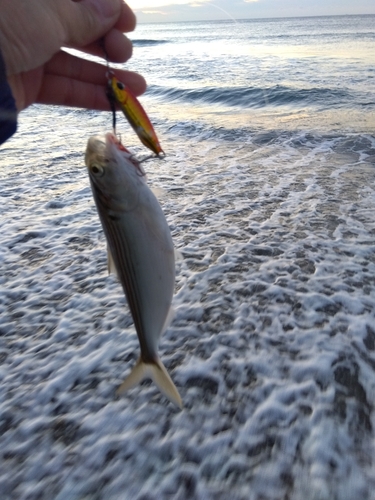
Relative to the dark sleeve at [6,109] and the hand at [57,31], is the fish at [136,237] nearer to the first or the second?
the dark sleeve at [6,109]

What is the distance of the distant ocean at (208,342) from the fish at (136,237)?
48.0 inches

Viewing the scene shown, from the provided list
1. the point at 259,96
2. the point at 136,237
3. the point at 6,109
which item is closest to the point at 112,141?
the point at 136,237

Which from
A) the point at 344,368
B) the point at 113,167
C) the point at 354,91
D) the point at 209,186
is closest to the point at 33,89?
the point at 113,167

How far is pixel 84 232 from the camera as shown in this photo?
629 centimetres

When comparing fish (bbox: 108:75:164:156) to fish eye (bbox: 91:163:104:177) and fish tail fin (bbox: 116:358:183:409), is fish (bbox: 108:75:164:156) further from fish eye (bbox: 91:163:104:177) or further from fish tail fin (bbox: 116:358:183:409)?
fish tail fin (bbox: 116:358:183:409)

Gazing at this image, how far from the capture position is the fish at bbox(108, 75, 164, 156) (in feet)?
6.41

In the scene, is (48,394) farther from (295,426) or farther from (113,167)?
(113,167)

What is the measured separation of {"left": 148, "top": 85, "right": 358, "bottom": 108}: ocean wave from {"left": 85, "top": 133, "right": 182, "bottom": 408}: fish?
48.1 feet

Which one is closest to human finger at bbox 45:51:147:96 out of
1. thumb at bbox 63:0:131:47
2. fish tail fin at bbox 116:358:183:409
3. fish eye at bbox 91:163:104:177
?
thumb at bbox 63:0:131:47

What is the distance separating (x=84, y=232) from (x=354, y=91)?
13.6 meters

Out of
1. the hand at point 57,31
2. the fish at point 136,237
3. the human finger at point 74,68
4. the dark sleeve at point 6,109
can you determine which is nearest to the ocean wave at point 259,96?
the human finger at point 74,68

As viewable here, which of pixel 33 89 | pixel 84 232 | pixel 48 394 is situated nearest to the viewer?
pixel 33 89

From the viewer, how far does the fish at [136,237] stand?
73.3 inches

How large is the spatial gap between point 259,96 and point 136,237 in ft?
52.6
